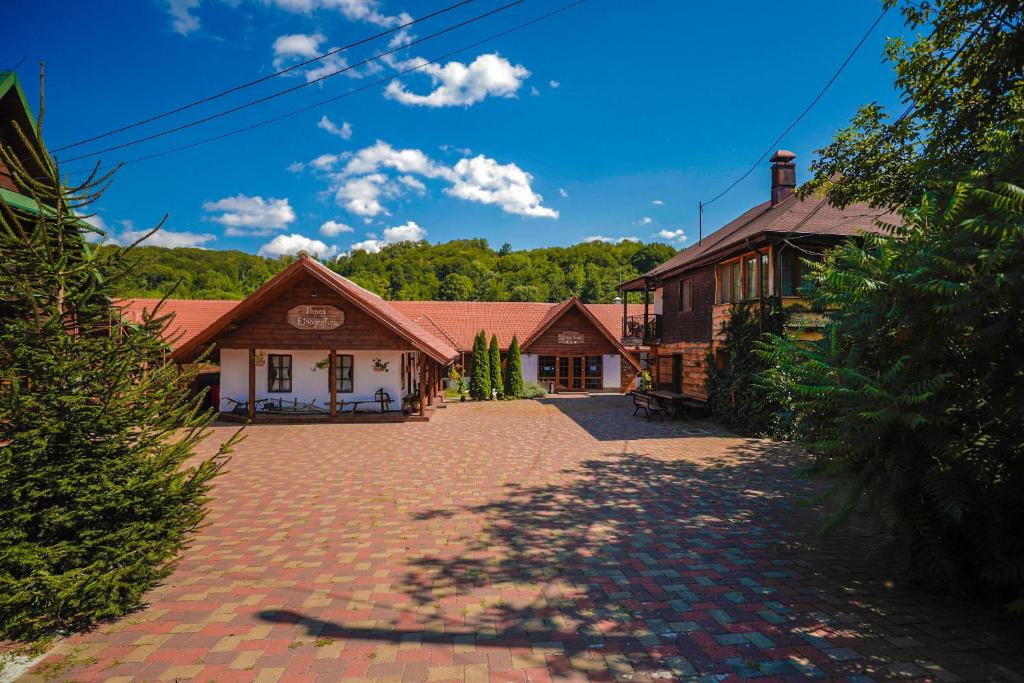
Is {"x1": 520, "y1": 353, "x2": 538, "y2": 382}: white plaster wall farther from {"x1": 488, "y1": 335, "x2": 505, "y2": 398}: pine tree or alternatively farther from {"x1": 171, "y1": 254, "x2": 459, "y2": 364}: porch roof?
{"x1": 171, "y1": 254, "x2": 459, "y2": 364}: porch roof

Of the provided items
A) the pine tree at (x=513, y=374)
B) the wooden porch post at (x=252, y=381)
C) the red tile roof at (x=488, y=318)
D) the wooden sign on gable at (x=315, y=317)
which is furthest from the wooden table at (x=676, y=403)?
the wooden porch post at (x=252, y=381)

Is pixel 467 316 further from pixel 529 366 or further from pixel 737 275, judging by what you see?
pixel 737 275

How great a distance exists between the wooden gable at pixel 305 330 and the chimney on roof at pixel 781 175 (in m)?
13.8

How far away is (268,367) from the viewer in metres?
17.6

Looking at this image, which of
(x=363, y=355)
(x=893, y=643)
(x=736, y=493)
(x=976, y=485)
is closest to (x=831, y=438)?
(x=976, y=485)

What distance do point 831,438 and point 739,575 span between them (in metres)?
1.70

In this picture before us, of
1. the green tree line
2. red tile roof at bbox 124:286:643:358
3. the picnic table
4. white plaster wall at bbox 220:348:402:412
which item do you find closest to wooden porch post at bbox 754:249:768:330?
the picnic table

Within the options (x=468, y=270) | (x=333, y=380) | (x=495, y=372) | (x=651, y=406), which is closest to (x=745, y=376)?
(x=651, y=406)

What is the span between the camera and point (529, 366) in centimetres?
2838

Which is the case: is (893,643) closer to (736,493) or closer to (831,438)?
(831,438)

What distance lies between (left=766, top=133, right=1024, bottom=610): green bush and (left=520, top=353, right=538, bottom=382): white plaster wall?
2349 cm

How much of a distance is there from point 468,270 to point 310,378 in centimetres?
5279

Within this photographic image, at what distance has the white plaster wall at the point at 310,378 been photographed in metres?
17.5

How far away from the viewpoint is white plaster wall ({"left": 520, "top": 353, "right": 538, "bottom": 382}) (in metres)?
28.3
